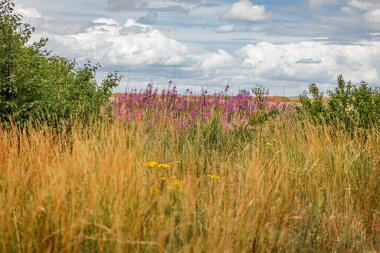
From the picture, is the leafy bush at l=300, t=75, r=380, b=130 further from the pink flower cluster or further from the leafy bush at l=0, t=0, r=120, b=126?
the leafy bush at l=0, t=0, r=120, b=126

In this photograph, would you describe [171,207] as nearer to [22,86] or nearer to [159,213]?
[159,213]

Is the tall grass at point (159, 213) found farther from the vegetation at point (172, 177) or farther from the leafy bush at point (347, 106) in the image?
the leafy bush at point (347, 106)

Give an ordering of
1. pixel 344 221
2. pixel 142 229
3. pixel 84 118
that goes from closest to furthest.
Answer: pixel 142 229, pixel 344 221, pixel 84 118

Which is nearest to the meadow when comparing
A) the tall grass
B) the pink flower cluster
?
the tall grass

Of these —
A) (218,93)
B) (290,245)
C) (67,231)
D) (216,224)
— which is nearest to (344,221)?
(290,245)

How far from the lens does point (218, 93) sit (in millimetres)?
13453

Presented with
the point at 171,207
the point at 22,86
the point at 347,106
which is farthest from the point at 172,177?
the point at 347,106

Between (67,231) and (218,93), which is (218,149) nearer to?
(218,93)

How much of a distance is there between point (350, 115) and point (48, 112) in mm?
5655

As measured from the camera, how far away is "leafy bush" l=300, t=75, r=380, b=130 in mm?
10336

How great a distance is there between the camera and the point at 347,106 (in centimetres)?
1084

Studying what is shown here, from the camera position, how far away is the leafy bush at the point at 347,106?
10.3 meters

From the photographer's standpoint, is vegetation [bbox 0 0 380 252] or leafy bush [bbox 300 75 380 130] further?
leafy bush [bbox 300 75 380 130]

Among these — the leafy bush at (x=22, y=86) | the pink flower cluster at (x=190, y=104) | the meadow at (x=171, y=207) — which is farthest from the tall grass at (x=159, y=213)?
the pink flower cluster at (x=190, y=104)
